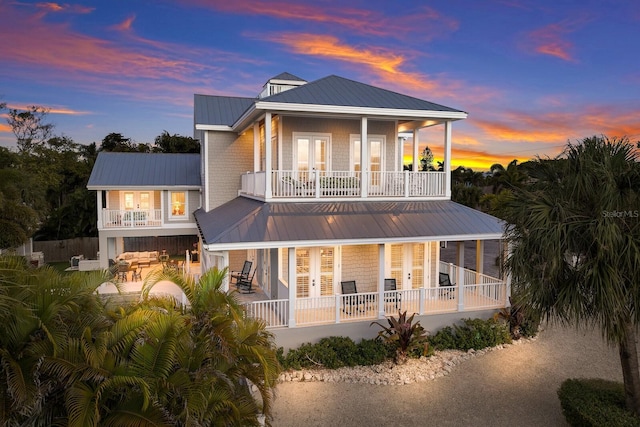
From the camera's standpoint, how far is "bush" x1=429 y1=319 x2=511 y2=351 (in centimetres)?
1269

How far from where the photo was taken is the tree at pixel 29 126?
128ft

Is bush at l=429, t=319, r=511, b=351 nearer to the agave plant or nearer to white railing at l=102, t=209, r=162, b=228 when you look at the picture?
the agave plant

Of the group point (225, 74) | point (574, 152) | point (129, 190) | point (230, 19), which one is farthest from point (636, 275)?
point (225, 74)

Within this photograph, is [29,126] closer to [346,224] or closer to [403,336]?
[346,224]

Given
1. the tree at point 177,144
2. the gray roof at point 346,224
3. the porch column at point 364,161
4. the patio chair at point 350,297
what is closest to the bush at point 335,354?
the patio chair at point 350,297

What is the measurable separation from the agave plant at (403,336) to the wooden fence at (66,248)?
27.3 m

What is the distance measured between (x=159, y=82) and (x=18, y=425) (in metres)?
→ 25.0

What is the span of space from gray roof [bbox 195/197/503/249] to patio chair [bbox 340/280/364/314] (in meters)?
2.01

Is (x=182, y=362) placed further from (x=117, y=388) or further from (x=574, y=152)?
(x=574, y=152)

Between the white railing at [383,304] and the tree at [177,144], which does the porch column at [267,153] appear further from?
the tree at [177,144]

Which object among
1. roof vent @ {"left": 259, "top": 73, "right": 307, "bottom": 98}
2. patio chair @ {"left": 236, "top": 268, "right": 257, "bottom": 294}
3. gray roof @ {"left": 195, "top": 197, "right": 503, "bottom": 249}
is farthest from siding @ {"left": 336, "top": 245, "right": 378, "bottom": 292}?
roof vent @ {"left": 259, "top": 73, "right": 307, "bottom": 98}

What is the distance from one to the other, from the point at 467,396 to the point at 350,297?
4.28 meters

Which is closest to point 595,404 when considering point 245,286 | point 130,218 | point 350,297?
point 350,297

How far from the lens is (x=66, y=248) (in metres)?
30.9
